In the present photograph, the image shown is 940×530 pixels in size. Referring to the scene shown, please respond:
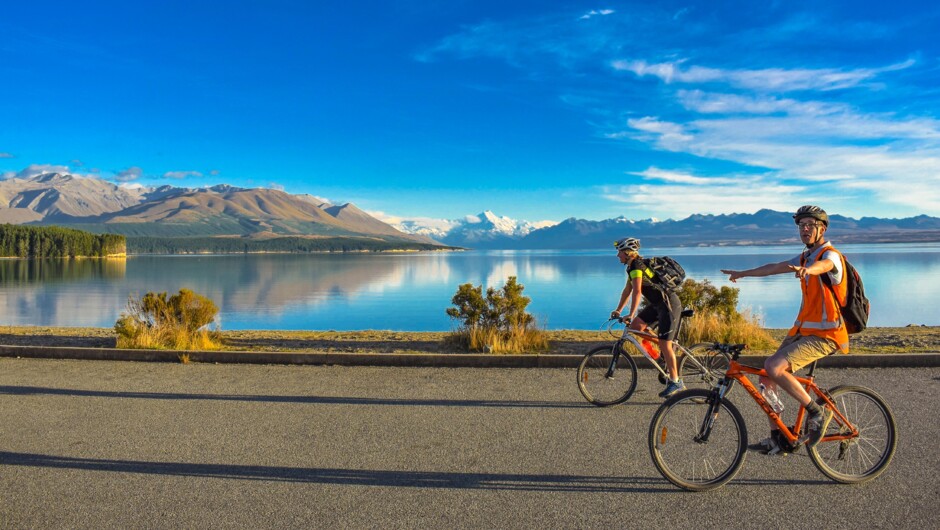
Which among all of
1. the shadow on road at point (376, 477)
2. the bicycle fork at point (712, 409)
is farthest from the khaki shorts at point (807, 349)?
the shadow on road at point (376, 477)

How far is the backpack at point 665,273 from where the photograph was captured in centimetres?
720

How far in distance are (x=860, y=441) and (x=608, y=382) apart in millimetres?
2881

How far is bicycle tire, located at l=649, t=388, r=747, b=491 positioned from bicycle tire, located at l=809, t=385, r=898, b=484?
661mm

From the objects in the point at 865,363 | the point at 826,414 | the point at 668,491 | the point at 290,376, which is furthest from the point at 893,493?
the point at 290,376

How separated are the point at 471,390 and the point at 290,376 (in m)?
2.87

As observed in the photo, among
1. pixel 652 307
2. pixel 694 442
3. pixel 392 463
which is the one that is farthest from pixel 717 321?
pixel 392 463

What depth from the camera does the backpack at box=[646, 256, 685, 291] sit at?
23.6 ft

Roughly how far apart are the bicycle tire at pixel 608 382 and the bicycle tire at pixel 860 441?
2.61 m

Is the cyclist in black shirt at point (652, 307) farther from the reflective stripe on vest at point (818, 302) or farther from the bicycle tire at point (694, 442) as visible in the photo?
the reflective stripe on vest at point (818, 302)

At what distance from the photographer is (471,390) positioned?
318 inches

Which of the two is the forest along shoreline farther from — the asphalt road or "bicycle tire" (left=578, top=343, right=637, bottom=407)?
"bicycle tire" (left=578, top=343, right=637, bottom=407)

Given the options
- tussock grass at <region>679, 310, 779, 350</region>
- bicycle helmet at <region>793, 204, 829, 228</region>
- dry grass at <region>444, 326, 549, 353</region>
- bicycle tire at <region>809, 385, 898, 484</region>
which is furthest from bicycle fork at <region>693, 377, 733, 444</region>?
tussock grass at <region>679, 310, 779, 350</region>

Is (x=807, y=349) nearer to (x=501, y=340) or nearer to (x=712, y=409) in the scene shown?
(x=712, y=409)

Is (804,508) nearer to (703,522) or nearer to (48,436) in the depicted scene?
(703,522)
